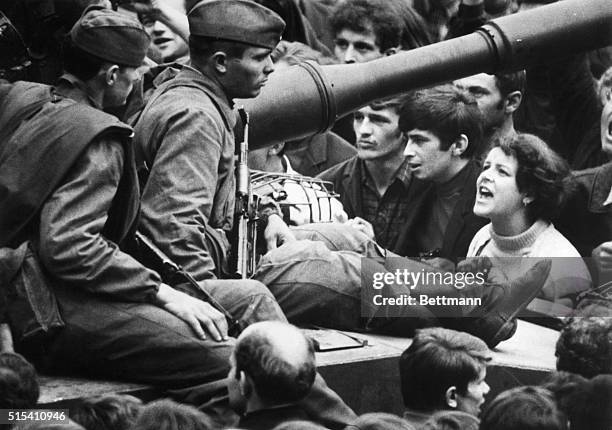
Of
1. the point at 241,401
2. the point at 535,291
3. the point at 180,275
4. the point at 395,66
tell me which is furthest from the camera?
the point at 395,66

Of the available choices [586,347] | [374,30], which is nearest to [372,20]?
[374,30]

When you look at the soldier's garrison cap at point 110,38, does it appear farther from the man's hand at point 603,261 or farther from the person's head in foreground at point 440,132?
the man's hand at point 603,261

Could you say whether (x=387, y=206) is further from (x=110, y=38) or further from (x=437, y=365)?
(x=110, y=38)

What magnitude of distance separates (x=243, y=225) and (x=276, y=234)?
296 mm

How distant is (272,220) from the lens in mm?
5793

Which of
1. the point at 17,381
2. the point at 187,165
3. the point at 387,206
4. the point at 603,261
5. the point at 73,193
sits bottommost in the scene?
the point at 387,206

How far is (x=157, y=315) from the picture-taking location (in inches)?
188

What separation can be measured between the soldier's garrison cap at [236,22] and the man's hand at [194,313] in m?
0.98

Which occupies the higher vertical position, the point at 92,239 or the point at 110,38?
the point at 110,38

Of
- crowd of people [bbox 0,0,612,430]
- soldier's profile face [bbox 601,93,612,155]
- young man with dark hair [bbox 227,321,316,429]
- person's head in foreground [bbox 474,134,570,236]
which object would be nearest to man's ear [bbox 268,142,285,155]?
crowd of people [bbox 0,0,612,430]

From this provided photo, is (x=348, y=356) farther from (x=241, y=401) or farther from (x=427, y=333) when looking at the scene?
(x=241, y=401)

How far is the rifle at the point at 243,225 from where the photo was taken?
5.40 m

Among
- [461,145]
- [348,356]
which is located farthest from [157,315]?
[461,145]

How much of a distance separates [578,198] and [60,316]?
89.8 inches
